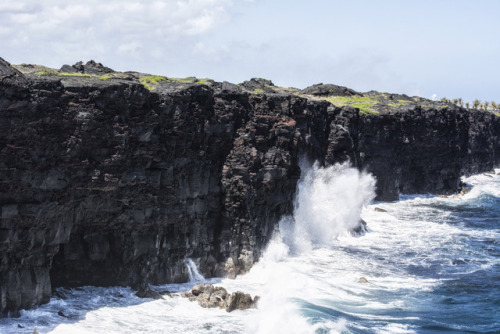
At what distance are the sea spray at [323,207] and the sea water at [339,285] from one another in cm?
13

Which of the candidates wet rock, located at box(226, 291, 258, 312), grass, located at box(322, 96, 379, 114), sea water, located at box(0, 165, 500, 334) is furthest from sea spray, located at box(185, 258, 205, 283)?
grass, located at box(322, 96, 379, 114)

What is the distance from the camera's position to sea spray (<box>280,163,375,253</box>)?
2172 inches

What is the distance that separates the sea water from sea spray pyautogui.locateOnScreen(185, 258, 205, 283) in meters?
0.09

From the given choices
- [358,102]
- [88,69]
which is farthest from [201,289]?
[358,102]

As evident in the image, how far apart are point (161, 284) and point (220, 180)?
31.7ft

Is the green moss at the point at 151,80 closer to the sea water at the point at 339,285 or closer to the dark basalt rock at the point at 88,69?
the dark basalt rock at the point at 88,69

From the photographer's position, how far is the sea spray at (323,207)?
55156 millimetres

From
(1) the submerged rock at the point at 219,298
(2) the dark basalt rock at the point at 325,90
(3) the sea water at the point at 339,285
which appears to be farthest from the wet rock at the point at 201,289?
(2) the dark basalt rock at the point at 325,90

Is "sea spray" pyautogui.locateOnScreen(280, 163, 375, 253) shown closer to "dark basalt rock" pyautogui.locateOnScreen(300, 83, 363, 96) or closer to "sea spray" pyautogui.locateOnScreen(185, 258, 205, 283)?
"sea spray" pyautogui.locateOnScreen(185, 258, 205, 283)

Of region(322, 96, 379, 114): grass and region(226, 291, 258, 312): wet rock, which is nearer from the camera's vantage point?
region(226, 291, 258, 312): wet rock

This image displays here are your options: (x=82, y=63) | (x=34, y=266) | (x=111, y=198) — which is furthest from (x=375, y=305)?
(x=82, y=63)

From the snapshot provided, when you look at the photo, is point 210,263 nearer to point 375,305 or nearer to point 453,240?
point 375,305

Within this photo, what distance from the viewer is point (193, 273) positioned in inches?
1679

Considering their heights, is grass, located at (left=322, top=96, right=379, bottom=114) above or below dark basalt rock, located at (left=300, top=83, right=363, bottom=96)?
below
